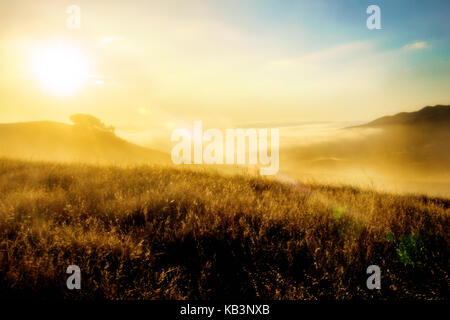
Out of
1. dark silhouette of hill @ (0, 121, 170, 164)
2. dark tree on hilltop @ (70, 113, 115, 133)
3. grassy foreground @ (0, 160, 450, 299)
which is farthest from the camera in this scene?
dark tree on hilltop @ (70, 113, 115, 133)

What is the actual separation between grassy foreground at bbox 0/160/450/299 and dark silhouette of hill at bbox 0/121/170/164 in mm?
25019

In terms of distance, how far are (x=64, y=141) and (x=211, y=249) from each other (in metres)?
37.6

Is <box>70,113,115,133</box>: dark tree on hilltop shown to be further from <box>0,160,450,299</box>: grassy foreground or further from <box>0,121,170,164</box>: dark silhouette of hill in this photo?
<box>0,160,450,299</box>: grassy foreground

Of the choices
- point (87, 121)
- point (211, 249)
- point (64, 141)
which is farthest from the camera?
point (87, 121)

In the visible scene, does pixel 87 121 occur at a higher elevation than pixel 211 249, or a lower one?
higher

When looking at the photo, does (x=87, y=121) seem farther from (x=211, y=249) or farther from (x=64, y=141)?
(x=211, y=249)

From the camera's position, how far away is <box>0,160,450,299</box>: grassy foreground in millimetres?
2408

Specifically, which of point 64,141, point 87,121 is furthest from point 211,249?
point 87,121

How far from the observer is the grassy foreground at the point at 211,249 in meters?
2.41

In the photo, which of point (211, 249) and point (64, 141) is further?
point (64, 141)

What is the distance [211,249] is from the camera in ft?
10.3

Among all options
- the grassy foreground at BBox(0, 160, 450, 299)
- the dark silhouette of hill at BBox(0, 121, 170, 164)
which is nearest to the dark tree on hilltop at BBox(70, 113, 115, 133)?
the dark silhouette of hill at BBox(0, 121, 170, 164)
